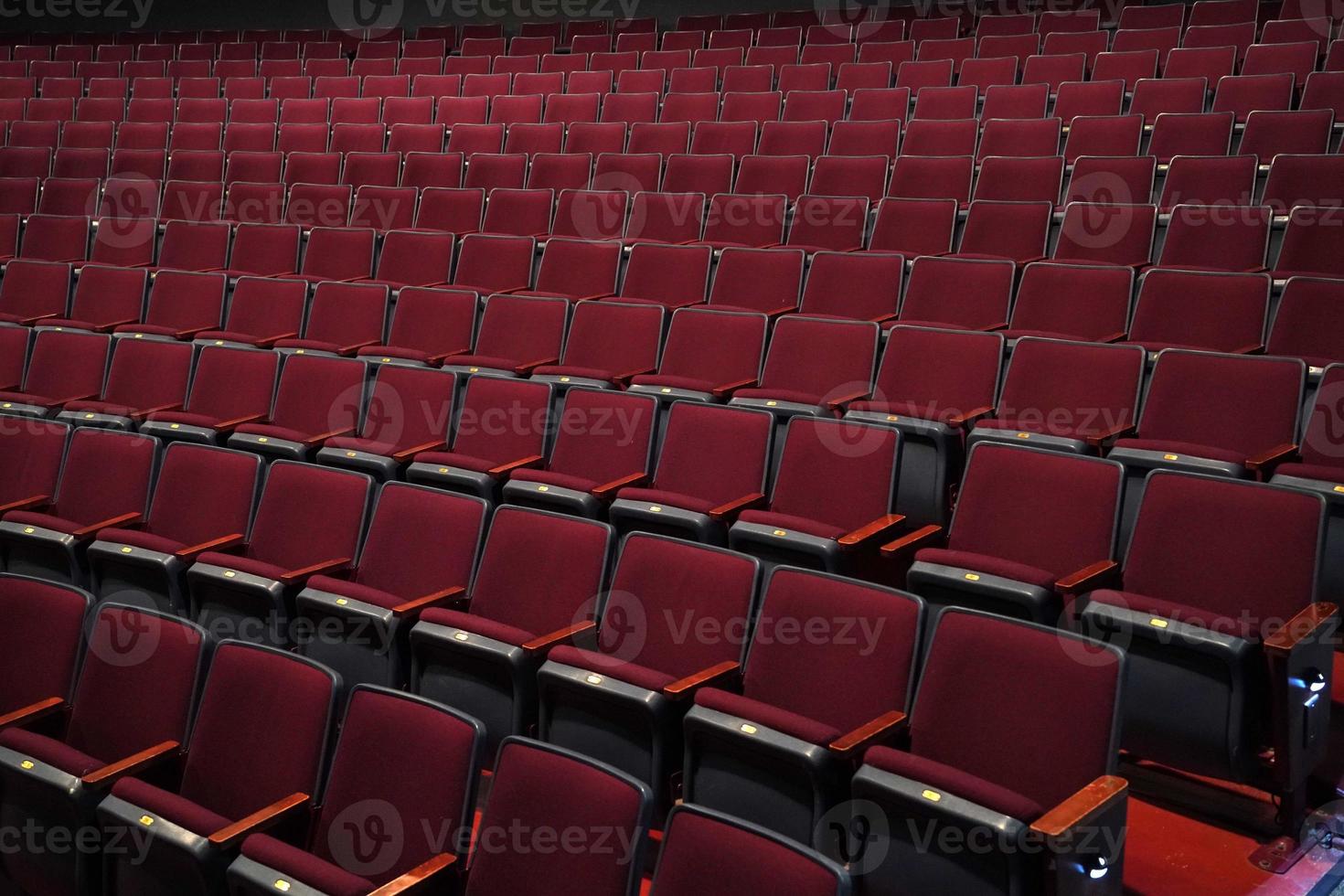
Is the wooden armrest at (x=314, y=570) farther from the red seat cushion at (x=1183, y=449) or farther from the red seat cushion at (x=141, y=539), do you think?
the red seat cushion at (x=1183, y=449)

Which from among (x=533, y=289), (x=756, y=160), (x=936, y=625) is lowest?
(x=936, y=625)

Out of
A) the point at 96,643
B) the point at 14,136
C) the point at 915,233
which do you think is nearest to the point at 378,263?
the point at 915,233

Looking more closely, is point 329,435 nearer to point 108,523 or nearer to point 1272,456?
point 108,523

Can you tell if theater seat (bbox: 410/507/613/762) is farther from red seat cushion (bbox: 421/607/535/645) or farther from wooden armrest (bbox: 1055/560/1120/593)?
wooden armrest (bbox: 1055/560/1120/593)

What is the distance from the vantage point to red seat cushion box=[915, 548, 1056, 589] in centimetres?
44

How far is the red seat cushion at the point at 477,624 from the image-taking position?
45 cm

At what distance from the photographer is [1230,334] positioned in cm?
63

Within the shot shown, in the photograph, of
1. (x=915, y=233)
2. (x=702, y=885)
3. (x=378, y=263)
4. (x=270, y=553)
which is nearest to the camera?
(x=702, y=885)

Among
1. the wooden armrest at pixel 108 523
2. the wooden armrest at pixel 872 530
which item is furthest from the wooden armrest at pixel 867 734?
the wooden armrest at pixel 108 523

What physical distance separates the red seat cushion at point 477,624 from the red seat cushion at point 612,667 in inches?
0.9

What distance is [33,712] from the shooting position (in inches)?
18.0

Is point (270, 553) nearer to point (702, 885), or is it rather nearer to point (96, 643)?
point (96, 643)

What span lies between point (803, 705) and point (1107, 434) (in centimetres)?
23

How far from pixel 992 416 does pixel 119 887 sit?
17.3 inches
